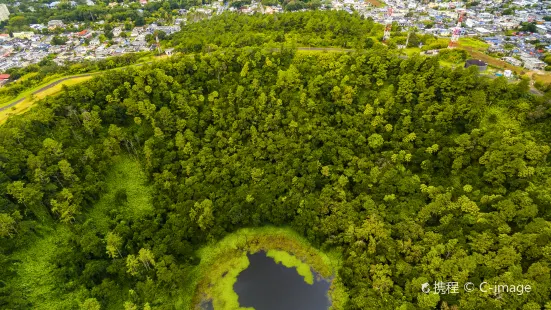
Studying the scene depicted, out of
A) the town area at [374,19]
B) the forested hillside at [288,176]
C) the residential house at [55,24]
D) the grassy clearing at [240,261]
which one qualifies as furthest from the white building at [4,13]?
the grassy clearing at [240,261]

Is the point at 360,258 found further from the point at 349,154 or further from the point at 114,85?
the point at 114,85

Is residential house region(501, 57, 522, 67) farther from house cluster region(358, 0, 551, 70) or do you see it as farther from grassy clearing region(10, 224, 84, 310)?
grassy clearing region(10, 224, 84, 310)

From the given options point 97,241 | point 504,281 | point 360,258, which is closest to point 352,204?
point 360,258

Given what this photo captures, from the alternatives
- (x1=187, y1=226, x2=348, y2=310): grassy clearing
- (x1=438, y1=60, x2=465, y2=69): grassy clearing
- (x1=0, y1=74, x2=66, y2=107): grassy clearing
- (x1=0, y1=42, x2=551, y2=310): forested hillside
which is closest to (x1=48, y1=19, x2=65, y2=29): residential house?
(x1=0, y1=74, x2=66, y2=107): grassy clearing

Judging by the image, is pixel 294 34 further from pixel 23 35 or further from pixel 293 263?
pixel 23 35

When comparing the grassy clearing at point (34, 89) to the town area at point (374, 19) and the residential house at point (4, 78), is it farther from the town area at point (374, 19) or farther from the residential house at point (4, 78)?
the town area at point (374, 19)
